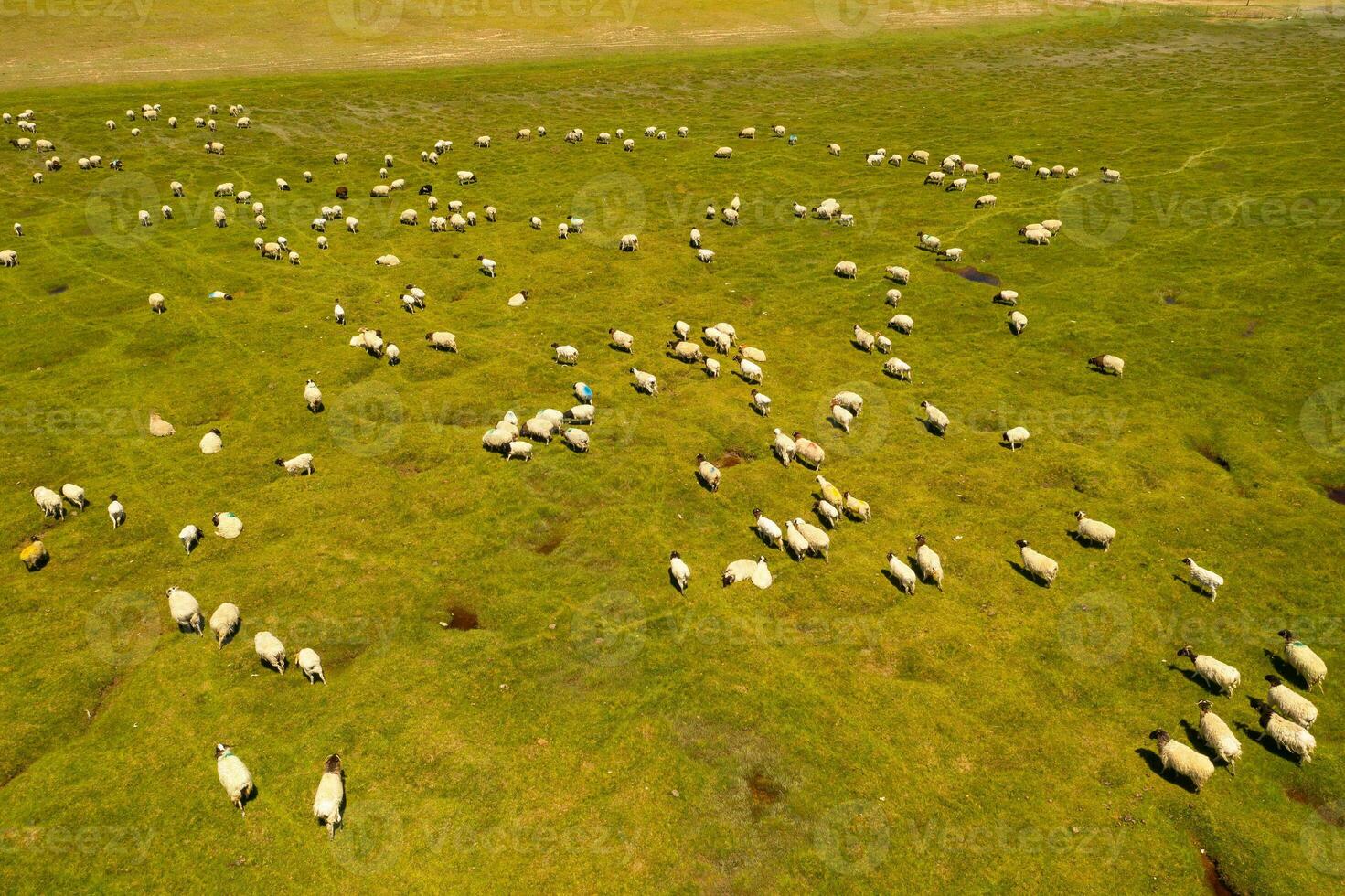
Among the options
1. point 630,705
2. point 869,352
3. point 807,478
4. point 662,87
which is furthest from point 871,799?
point 662,87

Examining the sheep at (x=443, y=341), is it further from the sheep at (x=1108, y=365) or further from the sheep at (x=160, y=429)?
the sheep at (x=1108, y=365)

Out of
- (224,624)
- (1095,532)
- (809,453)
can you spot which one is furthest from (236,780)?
(1095,532)

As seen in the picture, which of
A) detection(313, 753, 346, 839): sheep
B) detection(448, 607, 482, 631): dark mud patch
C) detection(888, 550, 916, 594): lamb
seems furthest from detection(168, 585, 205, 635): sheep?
detection(888, 550, 916, 594): lamb

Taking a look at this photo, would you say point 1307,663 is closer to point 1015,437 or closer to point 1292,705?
point 1292,705

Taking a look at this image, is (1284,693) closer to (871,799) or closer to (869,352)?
(871,799)

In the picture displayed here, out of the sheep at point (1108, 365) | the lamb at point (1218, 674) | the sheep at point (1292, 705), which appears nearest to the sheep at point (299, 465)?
the lamb at point (1218, 674)
